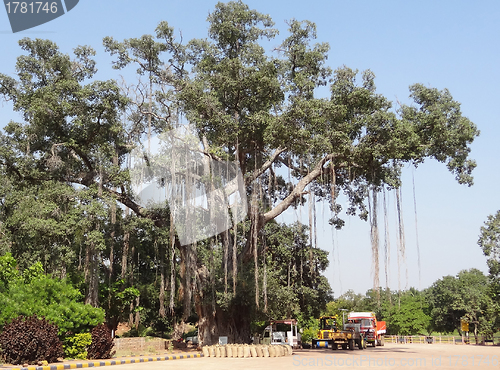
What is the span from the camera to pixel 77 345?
44.3ft

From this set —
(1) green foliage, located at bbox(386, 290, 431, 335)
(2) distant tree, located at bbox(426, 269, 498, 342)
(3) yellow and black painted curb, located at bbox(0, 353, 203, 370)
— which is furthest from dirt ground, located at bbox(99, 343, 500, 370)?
(1) green foliage, located at bbox(386, 290, 431, 335)

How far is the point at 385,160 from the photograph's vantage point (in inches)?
675

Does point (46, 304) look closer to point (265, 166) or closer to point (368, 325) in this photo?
point (265, 166)

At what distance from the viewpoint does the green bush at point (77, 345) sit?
43.8 ft

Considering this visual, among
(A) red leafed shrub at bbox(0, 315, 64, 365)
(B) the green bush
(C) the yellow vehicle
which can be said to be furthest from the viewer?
(C) the yellow vehicle

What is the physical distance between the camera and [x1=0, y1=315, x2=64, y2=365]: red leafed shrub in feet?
36.1

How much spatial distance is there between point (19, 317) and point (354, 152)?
37.0 feet

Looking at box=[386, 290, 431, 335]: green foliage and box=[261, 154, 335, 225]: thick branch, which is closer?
box=[261, 154, 335, 225]: thick branch

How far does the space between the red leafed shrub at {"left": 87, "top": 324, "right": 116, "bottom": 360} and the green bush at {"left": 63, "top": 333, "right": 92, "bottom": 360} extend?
221 mm

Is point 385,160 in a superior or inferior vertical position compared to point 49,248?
superior

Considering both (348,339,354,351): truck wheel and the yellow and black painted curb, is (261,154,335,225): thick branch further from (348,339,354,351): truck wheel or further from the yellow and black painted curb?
(348,339,354,351): truck wheel

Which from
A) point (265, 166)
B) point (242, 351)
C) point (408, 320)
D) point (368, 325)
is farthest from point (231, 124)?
point (408, 320)

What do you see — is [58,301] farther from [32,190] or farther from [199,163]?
[199,163]

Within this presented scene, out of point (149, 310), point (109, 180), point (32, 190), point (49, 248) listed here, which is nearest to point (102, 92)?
point (109, 180)
